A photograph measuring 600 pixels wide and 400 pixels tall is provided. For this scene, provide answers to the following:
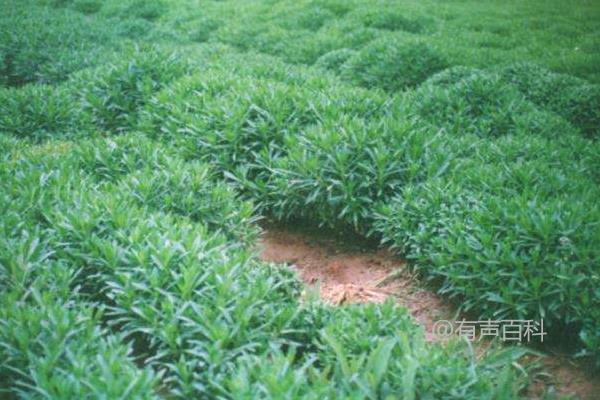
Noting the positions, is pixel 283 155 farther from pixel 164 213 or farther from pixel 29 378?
pixel 29 378

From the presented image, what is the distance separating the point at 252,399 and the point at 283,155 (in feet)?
8.67

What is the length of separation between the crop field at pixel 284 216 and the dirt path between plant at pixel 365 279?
0.08 metres

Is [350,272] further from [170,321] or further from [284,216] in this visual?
[170,321]

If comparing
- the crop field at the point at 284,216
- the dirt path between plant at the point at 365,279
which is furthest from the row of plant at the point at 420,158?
the dirt path between plant at the point at 365,279

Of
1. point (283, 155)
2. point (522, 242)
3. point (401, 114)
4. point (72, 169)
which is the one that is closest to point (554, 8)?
point (401, 114)

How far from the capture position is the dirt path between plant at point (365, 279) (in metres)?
3.01

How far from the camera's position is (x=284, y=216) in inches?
179

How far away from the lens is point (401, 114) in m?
4.98
